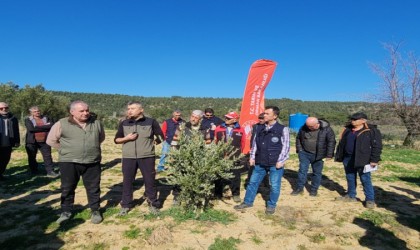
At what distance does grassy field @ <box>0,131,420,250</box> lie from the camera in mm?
4117

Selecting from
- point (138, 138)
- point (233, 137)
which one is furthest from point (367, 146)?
point (138, 138)

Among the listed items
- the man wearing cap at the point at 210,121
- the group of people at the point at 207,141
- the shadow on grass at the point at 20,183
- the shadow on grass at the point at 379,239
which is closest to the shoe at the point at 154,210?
the group of people at the point at 207,141

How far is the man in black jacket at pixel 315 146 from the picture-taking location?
21.0 ft

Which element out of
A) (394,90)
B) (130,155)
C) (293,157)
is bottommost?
(293,157)

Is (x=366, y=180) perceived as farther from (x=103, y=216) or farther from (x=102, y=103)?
(x=102, y=103)

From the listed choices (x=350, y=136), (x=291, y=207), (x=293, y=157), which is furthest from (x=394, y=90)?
(x=291, y=207)

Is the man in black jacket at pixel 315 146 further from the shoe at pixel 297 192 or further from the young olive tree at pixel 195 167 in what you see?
the young olive tree at pixel 195 167

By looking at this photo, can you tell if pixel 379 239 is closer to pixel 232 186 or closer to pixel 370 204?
pixel 370 204

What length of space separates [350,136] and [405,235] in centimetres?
209

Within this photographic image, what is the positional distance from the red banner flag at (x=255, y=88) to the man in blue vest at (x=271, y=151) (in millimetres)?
3490

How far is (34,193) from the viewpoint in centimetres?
642

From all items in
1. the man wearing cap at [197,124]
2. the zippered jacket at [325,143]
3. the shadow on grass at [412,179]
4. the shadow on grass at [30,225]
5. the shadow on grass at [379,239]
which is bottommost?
the shadow on grass at [412,179]

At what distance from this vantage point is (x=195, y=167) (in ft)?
15.8

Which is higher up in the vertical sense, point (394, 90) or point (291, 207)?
point (394, 90)
